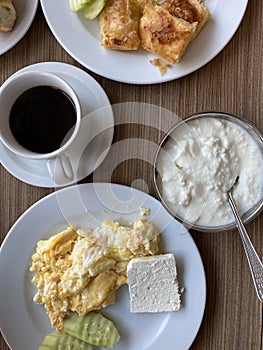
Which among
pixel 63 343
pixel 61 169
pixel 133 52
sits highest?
pixel 133 52

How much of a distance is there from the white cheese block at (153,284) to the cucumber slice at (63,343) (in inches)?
5.5

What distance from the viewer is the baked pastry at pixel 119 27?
3.89 feet

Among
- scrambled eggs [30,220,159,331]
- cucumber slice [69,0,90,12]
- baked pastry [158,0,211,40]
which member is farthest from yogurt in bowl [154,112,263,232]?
cucumber slice [69,0,90,12]

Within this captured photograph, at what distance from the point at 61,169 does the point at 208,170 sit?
31cm

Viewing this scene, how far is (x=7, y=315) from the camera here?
125cm

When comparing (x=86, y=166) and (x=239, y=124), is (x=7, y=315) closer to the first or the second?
(x=86, y=166)

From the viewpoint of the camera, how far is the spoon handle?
1177mm

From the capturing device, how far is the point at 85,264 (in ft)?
3.99

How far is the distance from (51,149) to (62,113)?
81 mm

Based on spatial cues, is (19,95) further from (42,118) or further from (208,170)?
(208,170)

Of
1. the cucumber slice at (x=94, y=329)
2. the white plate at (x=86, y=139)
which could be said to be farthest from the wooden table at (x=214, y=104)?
the cucumber slice at (x=94, y=329)

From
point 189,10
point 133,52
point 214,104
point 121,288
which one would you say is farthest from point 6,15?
point 121,288

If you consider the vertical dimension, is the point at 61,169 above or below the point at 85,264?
above

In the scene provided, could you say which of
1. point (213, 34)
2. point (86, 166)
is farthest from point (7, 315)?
point (213, 34)
